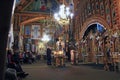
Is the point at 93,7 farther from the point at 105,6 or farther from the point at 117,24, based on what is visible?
the point at 117,24

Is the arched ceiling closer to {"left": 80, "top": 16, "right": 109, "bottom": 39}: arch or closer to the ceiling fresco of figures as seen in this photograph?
the ceiling fresco of figures

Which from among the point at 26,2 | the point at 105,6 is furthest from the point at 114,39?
the point at 26,2

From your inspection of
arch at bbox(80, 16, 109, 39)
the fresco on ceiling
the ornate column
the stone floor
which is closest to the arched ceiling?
the fresco on ceiling

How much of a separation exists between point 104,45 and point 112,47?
1504 mm

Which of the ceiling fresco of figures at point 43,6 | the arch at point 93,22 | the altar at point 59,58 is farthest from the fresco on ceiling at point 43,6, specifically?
the altar at point 59,58

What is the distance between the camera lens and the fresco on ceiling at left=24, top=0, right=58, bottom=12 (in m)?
22.7

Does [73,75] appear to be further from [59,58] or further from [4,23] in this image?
[4,23]

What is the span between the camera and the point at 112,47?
10219 millimetres

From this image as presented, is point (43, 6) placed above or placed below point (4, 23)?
above

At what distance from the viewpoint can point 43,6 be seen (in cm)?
2305

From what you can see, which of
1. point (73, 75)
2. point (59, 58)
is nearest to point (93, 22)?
point (59, 58)

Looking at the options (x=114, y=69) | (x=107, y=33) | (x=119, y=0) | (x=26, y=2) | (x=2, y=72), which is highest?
(x=26, y=2)

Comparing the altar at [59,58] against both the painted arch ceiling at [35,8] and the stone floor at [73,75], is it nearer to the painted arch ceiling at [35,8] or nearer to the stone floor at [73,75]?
the stone floor at [73,75]

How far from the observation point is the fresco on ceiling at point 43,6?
22.7m
